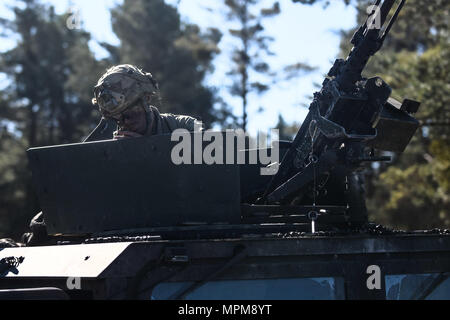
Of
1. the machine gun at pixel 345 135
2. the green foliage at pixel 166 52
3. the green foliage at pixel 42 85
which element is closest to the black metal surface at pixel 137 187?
the machine gun at pixel 345 135

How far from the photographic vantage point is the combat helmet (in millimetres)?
5836

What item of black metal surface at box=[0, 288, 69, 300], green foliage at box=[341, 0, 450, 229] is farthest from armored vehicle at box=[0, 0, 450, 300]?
green foliage at box=[341, 0, 450, 229]

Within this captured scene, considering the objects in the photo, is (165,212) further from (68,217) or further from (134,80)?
(134,80)

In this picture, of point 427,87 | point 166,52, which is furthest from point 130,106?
point 166,52

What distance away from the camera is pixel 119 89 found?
5875 millimetres

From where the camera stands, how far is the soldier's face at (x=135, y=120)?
599cm

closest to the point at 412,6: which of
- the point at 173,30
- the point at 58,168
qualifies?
the point at 58,168

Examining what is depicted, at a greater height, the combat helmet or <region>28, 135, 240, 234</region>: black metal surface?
the combat helmet

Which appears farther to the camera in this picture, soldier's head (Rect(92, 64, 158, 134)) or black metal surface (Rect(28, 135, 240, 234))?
soldier's head (Rect(92, 64, 158, 134))

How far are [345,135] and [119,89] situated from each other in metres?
1.69

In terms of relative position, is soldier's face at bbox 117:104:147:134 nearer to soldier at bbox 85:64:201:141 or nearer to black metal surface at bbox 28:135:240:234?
soldier at bbox 85:64:201:141

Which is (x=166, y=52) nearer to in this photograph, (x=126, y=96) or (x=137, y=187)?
(x=126, y=96)

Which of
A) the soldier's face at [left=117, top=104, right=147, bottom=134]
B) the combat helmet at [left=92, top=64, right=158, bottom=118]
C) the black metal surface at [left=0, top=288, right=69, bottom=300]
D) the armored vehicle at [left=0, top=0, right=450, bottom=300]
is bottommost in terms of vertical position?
the black metal surface at [left=0, top=288, right=69, bottom=300]

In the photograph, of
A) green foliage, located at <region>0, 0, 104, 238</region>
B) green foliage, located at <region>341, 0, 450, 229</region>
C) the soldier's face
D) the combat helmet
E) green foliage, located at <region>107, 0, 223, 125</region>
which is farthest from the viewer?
green foliage, located at <region>0, 0, 104, 238</region>
